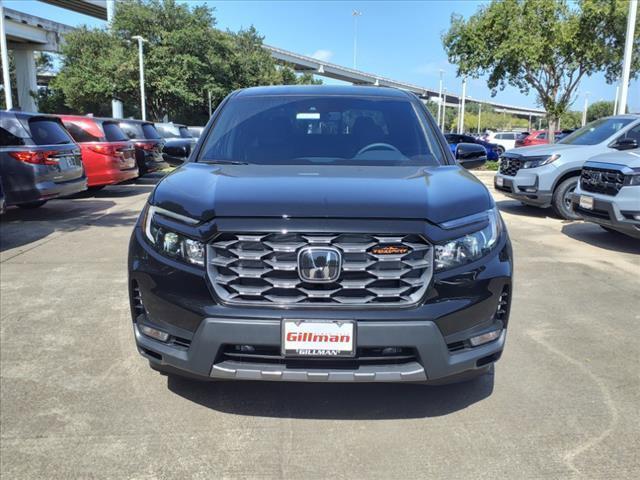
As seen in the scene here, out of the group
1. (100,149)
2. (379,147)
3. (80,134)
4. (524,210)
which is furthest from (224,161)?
(80,134)

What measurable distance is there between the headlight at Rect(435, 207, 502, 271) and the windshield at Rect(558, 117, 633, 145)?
7.80 meters

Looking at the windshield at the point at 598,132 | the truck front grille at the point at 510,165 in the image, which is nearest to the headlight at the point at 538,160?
the truck front grille at the point at 510,165

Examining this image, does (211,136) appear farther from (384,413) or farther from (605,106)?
(605,106)

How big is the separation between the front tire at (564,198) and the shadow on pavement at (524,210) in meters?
0.56

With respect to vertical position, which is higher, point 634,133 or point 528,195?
point 634,133

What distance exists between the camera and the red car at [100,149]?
12.0m

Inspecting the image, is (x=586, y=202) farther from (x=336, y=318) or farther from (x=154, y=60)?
(x=154, y=60)

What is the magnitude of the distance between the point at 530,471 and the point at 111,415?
2.13m

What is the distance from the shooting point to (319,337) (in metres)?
2.47

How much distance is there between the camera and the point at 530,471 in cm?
255

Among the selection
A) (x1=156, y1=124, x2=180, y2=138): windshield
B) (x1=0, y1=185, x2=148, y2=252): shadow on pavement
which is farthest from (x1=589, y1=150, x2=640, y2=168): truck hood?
(x1=156, y1=124, x2=180, y2=138): windshield

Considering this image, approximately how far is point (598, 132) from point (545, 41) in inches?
470

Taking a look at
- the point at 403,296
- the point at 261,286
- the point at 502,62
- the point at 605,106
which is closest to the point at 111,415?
the point at 261,286

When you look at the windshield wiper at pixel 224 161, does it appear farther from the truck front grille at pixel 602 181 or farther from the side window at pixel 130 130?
the side window at pixel 130 130
